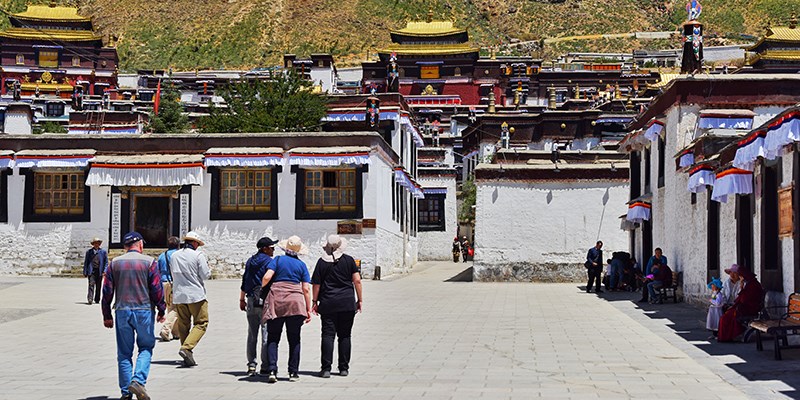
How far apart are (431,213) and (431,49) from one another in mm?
34096

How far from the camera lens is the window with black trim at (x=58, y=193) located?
3266 centimetres

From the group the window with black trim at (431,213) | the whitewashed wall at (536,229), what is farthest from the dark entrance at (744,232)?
the window with black trim at (431,213)

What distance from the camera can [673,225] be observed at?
24125 millimetres

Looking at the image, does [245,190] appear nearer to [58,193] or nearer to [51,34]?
[58,193]

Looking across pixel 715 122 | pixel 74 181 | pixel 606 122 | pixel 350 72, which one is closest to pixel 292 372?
pixel 715 122

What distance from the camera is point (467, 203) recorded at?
5031 centimetres

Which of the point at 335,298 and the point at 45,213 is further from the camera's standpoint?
the point at 45,213

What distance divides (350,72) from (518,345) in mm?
79890

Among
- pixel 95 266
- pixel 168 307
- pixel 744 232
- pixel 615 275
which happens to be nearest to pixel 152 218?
pixel 95 266

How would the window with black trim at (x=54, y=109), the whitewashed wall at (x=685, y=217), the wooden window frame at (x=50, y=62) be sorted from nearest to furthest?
the whitewashed wall at (x=685, y=217)
the window with black trim at (x=54, y=109)
the wooden window frame at (x=50, y=62)

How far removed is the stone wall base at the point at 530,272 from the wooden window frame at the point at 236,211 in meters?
6.17

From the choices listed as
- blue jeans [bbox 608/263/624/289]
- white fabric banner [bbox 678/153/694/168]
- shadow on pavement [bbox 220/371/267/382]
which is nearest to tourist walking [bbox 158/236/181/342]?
shadow on pavement [bbox 220/371/267/382]

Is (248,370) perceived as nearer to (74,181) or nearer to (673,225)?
(673,225)

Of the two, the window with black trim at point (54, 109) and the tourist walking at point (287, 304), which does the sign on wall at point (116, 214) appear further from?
the window with black trim at point (54, 109)
